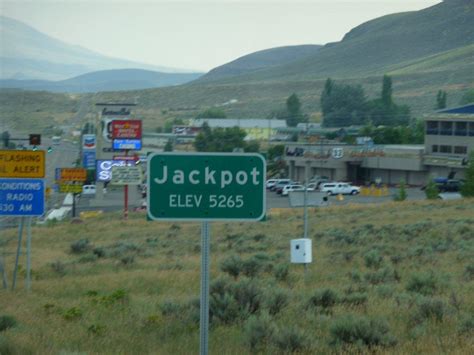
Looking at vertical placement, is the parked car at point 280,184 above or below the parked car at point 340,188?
above

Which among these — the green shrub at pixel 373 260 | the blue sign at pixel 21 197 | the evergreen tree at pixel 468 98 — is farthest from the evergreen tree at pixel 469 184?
the blue sign at pixel 21 197

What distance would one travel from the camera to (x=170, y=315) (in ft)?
34.8

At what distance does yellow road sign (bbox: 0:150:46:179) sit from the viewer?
14.2 meters

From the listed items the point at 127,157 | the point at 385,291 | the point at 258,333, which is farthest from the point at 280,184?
the point at 258,333

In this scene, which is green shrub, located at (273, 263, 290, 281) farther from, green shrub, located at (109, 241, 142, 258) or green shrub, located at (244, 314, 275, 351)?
green shrub, located at (109, 241, 142, 258)

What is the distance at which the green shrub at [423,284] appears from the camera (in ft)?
41.8

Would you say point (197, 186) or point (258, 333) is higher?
point (197, 186)

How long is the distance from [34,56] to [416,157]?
47581mm

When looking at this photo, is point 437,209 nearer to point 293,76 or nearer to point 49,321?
point 49,321

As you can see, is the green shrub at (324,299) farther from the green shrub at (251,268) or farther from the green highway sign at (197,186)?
the green highway sign at (197,186)

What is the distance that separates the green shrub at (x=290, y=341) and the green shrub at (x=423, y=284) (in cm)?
437

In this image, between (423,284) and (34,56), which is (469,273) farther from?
(34,56)

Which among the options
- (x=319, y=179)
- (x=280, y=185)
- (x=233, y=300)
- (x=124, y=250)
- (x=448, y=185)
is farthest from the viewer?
(x=448, y=185)

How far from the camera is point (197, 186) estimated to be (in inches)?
265
